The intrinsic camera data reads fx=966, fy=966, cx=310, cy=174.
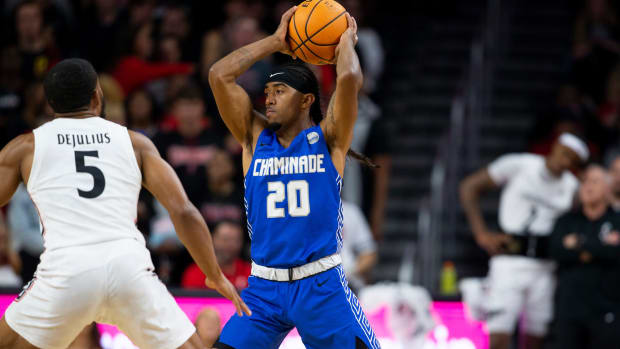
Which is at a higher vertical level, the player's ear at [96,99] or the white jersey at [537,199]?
the player's ear at [96,99]

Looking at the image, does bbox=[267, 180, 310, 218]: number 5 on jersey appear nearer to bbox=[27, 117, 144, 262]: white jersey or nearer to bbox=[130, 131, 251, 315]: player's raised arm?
bbox=[130, 131, 251, 315]: player's raised arm

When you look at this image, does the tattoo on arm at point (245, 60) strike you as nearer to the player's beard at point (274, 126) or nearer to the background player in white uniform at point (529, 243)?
the player's beard at point (274, 126)

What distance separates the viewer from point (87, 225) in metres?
5.17

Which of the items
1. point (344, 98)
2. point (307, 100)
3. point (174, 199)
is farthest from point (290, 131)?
point (174, 199)

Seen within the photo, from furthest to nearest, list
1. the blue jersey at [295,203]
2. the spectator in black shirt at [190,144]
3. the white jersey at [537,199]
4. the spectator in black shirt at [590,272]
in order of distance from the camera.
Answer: the spectator in black shirt at [190,144] < the white jersey at [537,199] < the spectator in black shirt at [590,272] < the blue jersey at [295,203]

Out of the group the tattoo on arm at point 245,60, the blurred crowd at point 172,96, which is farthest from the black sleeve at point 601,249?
the tattoo on arm at point 245,60

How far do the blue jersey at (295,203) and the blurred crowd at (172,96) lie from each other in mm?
3110

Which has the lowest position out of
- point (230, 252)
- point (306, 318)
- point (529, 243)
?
point (529, 243)

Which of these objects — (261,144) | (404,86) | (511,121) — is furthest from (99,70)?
(261,144)

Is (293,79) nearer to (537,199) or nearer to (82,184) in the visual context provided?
(82,184)

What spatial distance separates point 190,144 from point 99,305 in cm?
510

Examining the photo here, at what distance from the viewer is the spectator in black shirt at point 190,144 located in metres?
9.92

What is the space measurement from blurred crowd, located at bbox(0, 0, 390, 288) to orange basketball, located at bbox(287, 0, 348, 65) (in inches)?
127

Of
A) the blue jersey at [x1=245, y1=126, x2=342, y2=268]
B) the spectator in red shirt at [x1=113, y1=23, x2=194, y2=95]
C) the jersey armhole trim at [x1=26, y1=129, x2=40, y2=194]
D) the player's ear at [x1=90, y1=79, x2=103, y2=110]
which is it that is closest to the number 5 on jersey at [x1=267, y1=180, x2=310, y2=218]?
the blue jersey at [x1=245, y1=126, x2=342, y2=268]
